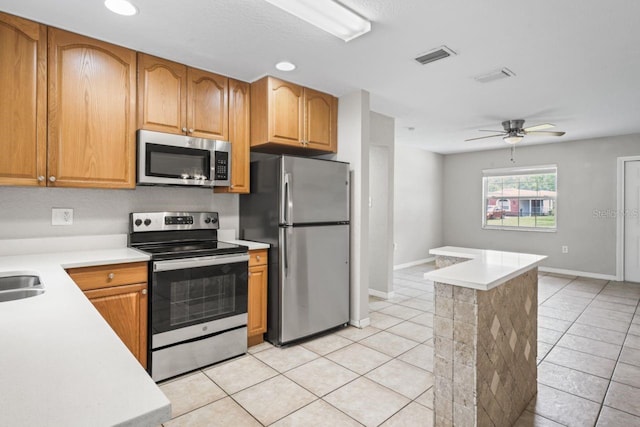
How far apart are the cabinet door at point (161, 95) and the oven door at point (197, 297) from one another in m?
1.08

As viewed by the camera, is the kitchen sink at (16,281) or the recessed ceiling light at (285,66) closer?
the kitchen sink at (16,281)

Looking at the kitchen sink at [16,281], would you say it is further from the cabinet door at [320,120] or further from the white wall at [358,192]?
the white wall at [358,192]

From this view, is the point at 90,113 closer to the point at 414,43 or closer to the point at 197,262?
the point at 197,262

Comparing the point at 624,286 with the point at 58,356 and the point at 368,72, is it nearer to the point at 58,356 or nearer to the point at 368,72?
the point at 368,72

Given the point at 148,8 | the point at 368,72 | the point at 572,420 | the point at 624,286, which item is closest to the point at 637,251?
the point at 624,286

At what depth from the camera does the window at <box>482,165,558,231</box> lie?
20.6ft

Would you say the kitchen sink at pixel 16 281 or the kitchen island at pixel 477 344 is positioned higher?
the kitchen sink at pixel 16 281

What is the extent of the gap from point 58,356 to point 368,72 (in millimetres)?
2874

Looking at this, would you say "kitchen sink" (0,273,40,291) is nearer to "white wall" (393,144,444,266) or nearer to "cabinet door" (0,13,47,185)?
"cabinet door" (0,13,47,185)

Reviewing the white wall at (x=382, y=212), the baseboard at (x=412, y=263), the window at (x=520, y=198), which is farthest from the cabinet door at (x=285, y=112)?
the window at (x=520, y=198)

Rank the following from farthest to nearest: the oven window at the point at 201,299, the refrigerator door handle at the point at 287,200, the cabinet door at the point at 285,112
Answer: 1. the cabinet door at the point at 285,112
2. the refrigerator door handle at the point at 287,200
3. the oven window at the point at 201,299

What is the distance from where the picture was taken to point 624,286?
206 inches

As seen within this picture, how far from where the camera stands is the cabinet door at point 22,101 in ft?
6.82

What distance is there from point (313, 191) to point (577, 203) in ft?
17.3
